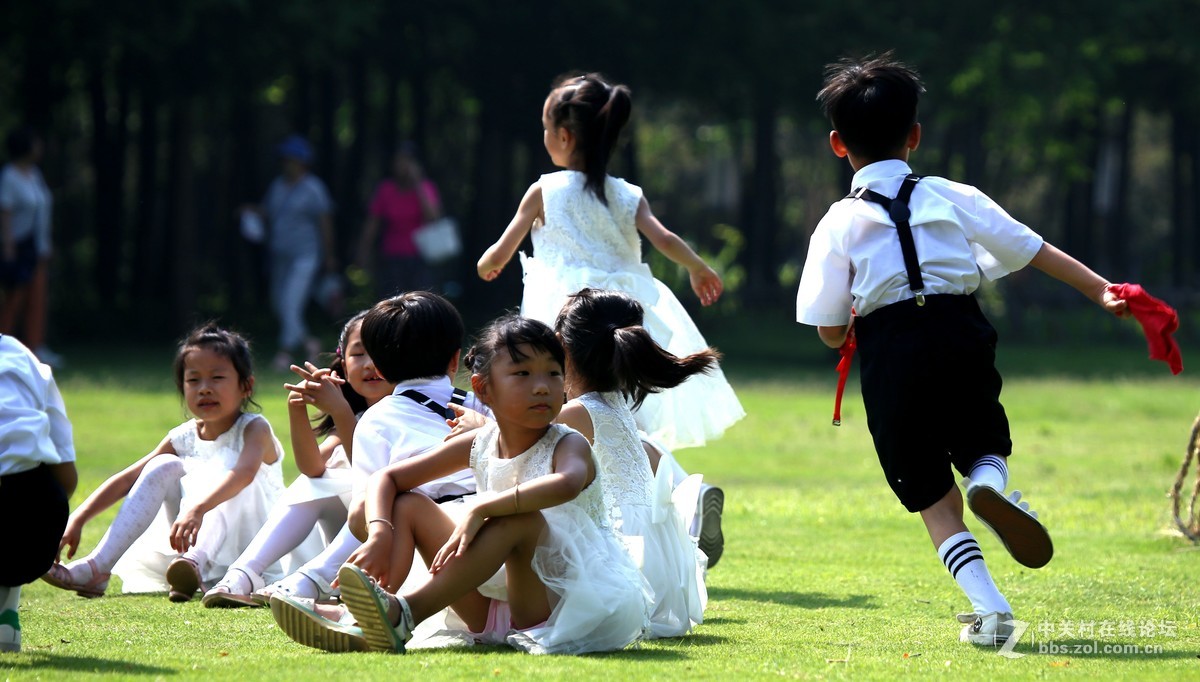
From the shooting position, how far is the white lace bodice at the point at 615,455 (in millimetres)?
5062

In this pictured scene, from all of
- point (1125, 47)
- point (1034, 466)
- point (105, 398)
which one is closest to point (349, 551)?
point (1034, 466)

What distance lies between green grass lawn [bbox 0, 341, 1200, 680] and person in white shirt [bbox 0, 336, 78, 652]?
9.3 inches

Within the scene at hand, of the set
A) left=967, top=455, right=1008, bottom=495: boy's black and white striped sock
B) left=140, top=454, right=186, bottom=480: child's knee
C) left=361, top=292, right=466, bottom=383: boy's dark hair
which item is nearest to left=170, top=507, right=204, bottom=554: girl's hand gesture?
left=140, top=454, right=186, bottom=480: child's knee

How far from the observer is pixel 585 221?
681 cm

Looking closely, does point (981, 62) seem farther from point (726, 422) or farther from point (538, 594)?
point (538, 594)

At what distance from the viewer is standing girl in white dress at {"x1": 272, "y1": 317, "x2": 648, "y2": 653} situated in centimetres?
443

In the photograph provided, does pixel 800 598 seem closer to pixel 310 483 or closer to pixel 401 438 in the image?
pixel 401 438

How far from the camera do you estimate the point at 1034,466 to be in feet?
35.4

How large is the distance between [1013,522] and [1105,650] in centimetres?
45

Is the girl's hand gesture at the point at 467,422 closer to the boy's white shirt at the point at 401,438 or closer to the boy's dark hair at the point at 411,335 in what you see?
the boy's white shirt at the point at 401,438

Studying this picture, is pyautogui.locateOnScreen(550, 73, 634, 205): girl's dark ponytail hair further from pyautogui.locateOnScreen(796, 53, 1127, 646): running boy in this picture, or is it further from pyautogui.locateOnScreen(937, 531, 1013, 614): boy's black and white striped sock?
pyautogui.locateOnScreen(937, 531, 1013, 614): boy's black and white striped sock

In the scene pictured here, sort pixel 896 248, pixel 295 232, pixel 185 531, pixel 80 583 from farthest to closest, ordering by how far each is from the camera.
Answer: pixel 295 232
pixel 80 583
pixel 185 531
pixel 896 248

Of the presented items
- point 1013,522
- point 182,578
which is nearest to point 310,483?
point 182,578

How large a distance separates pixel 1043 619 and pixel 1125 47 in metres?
21.0
